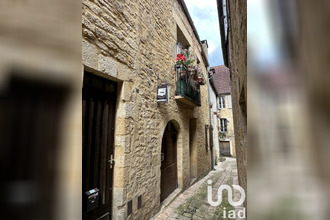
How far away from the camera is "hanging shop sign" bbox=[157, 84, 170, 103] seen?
373cm

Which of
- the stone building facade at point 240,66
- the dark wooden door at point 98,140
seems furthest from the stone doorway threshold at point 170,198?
the stone building facade at point 240,66

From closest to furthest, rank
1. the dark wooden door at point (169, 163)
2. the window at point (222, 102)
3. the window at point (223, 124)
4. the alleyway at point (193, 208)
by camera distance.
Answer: the alleyway at point (193, 208), the dark wooden door at point (169, 163), the window at point (223, 124), the window at point (222, 102)

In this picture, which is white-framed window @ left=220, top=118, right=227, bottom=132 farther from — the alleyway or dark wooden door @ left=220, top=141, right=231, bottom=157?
the alleyway

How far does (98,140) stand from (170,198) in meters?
3.02

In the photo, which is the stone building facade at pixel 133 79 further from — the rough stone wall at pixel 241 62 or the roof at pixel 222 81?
the roof at pixel 222 81

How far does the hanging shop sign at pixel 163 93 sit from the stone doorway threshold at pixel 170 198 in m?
2.56

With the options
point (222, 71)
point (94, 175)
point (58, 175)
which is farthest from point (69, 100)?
point (222, 71)

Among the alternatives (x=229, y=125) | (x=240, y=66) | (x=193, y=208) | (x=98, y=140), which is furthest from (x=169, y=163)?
(x=229, y=125)

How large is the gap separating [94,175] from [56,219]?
91.0 inches

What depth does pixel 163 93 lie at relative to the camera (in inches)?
148

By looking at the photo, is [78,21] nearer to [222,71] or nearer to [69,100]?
[69,100]

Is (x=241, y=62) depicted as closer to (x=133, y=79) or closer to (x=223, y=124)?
(x=133, y=79)

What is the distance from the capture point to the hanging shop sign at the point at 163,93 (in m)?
3.73

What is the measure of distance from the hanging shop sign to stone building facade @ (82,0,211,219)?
104 millimetres
